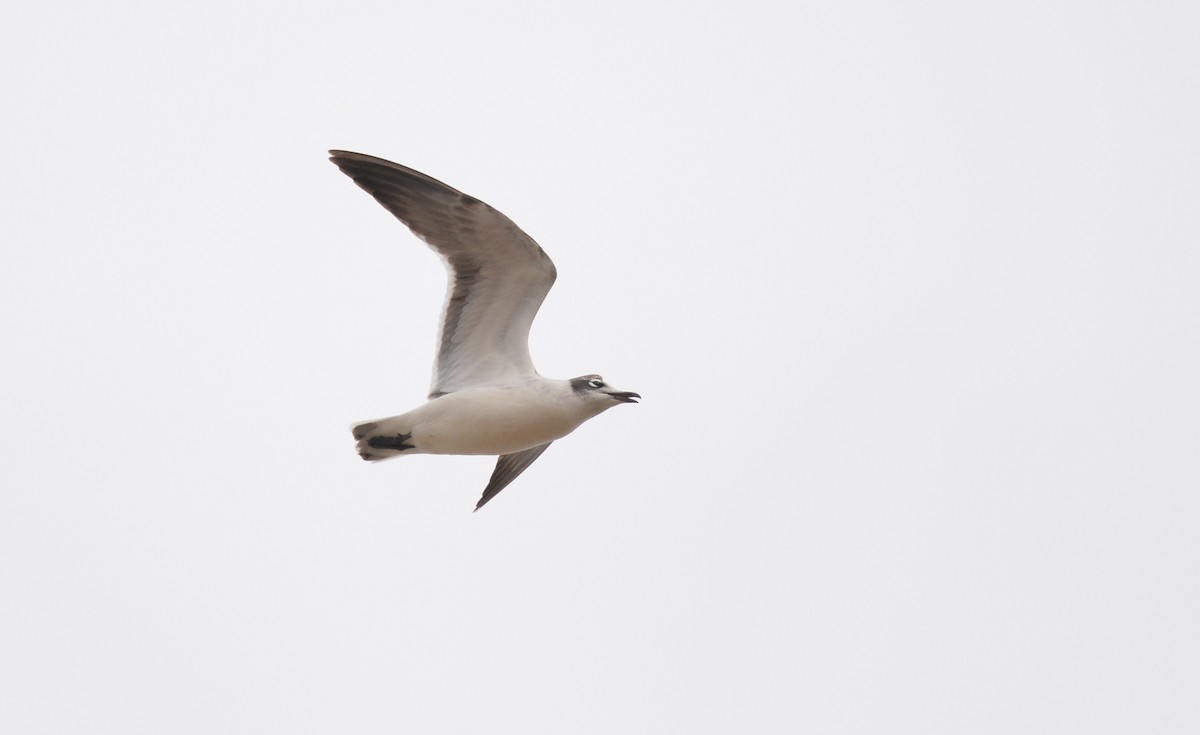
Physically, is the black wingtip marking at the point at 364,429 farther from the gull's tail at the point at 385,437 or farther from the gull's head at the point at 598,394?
the gull's head at the point at 598,394

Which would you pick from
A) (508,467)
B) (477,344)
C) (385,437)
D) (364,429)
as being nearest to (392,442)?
(385,437)

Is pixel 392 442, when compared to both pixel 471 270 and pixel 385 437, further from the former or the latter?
pixel 471 270

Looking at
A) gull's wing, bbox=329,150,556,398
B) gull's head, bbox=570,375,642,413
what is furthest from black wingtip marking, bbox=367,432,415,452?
gull's head, bbox=570,375,642,413

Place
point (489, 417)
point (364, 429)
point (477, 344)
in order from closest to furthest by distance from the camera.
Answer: point (489, 417)
point (364, 429)
point (477, 344)

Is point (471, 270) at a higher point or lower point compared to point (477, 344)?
higher

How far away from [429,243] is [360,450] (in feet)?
6.90

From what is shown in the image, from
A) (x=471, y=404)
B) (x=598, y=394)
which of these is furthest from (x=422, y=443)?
(x=598, y=394)

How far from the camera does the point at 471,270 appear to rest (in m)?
15.8

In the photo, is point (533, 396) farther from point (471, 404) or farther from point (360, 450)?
point (360, 450)

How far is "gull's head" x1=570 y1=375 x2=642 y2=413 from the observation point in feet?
52.1

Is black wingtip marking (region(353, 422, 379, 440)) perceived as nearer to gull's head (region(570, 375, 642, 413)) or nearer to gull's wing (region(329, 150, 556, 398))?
gull's wing (region(329, 150, 556, 398))

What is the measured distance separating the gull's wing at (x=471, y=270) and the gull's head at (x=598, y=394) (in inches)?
23.5

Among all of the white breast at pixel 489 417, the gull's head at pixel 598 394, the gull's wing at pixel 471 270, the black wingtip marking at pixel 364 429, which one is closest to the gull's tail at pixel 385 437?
the black wingtip marking at pixel 364 429

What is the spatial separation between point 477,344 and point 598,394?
134 centimetres
